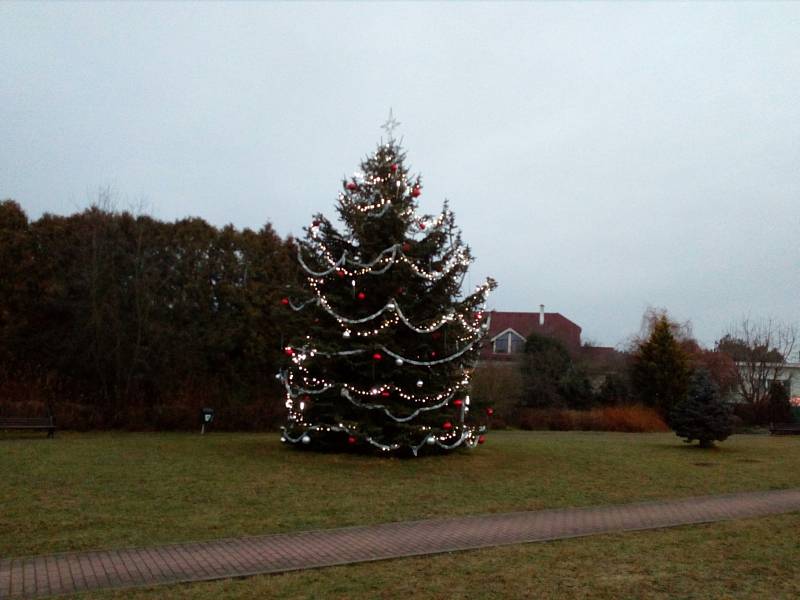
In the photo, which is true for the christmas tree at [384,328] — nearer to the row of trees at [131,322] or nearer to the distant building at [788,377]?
the row of trees at [131,322]

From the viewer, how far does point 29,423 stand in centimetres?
2205

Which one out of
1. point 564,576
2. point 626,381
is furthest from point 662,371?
point 564,576

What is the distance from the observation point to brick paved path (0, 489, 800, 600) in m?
7.09

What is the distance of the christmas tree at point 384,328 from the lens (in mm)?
16969

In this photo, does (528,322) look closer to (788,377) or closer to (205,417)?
(788,377)

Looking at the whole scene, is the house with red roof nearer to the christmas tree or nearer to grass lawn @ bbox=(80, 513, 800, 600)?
the christmas tree

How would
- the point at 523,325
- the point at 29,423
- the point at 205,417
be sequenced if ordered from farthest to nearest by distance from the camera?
the point at 523,325 < the point at 205,417 < the point at 29,423

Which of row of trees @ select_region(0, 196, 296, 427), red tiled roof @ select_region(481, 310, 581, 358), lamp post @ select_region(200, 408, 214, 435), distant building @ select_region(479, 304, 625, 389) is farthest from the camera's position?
red tiled roof @ select_region(481, 310, 581, 358)

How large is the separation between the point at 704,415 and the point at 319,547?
1718cm

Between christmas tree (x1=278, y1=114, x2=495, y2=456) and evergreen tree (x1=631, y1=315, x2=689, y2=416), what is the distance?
23971mm

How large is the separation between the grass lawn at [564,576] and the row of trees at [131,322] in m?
20.1

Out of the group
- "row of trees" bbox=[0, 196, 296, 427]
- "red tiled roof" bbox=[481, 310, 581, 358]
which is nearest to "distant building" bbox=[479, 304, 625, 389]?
"red tiled roof" bbox=[481, 310, 581, 358]

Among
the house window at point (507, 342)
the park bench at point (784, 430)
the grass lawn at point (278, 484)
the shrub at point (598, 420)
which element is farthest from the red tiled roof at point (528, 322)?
the grass lawn at point (278, 484)

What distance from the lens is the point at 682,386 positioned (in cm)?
A: 3984
